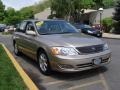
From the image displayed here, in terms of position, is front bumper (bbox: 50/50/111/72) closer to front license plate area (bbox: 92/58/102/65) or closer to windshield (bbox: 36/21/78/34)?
front license plate area (bbox: 92/58/102/65)

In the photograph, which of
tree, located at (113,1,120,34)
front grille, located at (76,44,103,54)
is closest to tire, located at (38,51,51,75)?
front grille, located at (76,44,103,54)

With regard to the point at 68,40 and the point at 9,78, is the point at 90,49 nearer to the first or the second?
the point at 68,40

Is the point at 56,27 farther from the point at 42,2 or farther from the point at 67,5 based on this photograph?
the point at 42,2

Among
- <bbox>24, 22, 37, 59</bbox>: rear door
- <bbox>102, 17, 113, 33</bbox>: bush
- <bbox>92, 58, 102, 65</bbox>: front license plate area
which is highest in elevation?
<bbox>24, 22, 37, 59</bbox>: rear door

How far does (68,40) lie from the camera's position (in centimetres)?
789

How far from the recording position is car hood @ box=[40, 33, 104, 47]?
25.0ft

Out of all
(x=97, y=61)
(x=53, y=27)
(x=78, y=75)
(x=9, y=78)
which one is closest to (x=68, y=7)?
(x=53, y=27)

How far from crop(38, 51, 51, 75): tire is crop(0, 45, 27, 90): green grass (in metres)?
0.81

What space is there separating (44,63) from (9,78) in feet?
4.30

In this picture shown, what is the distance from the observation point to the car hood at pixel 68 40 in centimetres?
763

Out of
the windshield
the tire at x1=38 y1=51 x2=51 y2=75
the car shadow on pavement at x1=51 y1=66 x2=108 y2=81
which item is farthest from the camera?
the windshield

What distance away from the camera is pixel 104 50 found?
802 cm

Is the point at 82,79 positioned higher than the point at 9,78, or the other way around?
the point at 9,78

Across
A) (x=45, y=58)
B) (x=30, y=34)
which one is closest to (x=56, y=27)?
(x=30, y=34)
